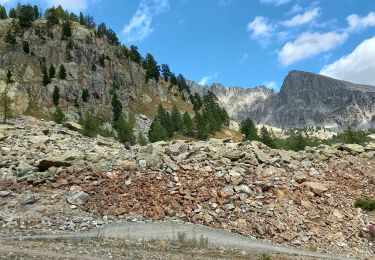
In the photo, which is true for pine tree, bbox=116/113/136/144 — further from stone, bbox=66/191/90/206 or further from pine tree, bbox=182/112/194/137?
stone, bbox=66/191/90/206

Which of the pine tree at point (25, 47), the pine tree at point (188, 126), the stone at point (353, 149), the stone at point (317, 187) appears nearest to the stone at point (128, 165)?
the stone at point (317, 187)

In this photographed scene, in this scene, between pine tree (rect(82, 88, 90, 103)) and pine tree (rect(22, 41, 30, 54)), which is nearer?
pine tree (rect(82, 88, 90, 103))

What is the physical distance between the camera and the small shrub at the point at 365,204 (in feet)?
112

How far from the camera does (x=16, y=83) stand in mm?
172125

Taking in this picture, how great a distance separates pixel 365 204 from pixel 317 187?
394 centimetres

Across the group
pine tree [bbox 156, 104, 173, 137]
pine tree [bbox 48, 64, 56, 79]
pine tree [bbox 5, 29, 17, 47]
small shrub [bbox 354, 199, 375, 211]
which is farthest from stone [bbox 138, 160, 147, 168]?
pine tree [bbox 5, 29, 17, 47]

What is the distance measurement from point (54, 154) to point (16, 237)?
647 inches

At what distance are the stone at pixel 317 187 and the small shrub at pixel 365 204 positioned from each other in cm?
269

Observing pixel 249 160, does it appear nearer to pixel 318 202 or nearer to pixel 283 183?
pixel 283 183

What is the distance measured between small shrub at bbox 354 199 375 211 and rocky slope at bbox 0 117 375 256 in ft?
2.04

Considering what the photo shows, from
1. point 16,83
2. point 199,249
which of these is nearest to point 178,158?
point 199,249

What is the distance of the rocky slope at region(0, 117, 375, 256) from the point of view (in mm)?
29734

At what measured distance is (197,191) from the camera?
33.7 metres

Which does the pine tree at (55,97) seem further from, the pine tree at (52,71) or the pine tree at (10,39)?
the pine tree at (10,39)
